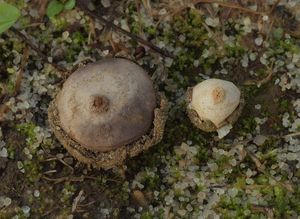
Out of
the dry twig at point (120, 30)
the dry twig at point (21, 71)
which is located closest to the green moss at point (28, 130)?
the dry twig at point (21, 71)

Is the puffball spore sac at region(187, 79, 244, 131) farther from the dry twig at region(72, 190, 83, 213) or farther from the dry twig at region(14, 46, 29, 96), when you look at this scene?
the dry twig at region(14, 46, 29, 96)

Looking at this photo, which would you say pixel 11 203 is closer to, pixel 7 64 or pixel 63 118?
pixel 63 118

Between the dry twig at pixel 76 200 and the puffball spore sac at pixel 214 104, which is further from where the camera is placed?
the dry twig at pixel 76 200

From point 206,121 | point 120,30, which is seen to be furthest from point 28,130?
point 206,121

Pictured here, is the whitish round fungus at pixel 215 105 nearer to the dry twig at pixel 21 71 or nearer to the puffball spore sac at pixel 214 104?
the puffball spore sac at pixel 214 104

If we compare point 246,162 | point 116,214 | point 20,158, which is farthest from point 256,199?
point 20,158

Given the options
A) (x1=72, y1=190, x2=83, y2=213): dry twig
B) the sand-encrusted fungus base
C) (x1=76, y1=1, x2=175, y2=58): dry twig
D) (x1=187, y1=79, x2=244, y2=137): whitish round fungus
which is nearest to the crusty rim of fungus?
(x1=187, y1=79, x2=244, y2=137): whitish round fungus

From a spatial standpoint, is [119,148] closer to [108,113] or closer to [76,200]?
[108,113]

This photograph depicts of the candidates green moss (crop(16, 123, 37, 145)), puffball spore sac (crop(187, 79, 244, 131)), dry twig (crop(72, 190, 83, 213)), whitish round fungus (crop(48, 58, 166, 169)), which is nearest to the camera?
whitish round fungus (crop(48, 58, 166, 169))
